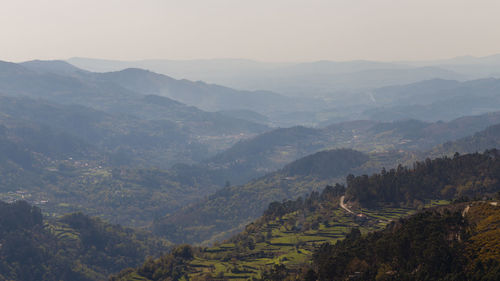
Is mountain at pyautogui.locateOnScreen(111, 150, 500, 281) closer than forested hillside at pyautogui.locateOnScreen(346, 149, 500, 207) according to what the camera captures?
Yes

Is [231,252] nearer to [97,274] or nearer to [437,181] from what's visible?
[437,181]

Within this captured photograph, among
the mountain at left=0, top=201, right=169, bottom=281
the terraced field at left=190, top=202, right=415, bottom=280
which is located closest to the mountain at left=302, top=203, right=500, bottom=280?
the terraced field at left=190, top=202, right=415, bottom=280

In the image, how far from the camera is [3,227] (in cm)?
15288

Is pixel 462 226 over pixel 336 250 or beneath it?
over

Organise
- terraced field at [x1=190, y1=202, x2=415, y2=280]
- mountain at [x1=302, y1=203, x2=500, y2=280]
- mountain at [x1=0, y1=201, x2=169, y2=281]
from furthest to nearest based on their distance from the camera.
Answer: mountain at [x1=0, y1=201, x2=169, y2=281]
terraced field at [x1=190, y1=202, x2=415, y2=280]
mountain at [x1=302, y1=203, x2=500, y2=280]

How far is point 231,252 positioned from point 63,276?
6935cm

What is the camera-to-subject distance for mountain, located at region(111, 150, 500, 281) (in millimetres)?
56594

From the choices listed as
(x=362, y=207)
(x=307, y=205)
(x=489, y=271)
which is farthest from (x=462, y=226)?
(x=307, y=205)

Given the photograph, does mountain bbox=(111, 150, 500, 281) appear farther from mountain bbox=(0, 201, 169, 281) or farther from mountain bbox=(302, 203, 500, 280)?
mountain bbox=(0, 201, 169, 281)

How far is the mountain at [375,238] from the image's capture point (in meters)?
56.6

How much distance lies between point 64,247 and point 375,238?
4903 inches

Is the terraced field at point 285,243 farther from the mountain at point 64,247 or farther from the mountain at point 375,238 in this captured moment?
the mountain at point 64,247

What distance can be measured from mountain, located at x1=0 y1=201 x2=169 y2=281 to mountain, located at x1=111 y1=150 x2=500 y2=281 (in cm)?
4882

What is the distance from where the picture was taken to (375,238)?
71375mm
